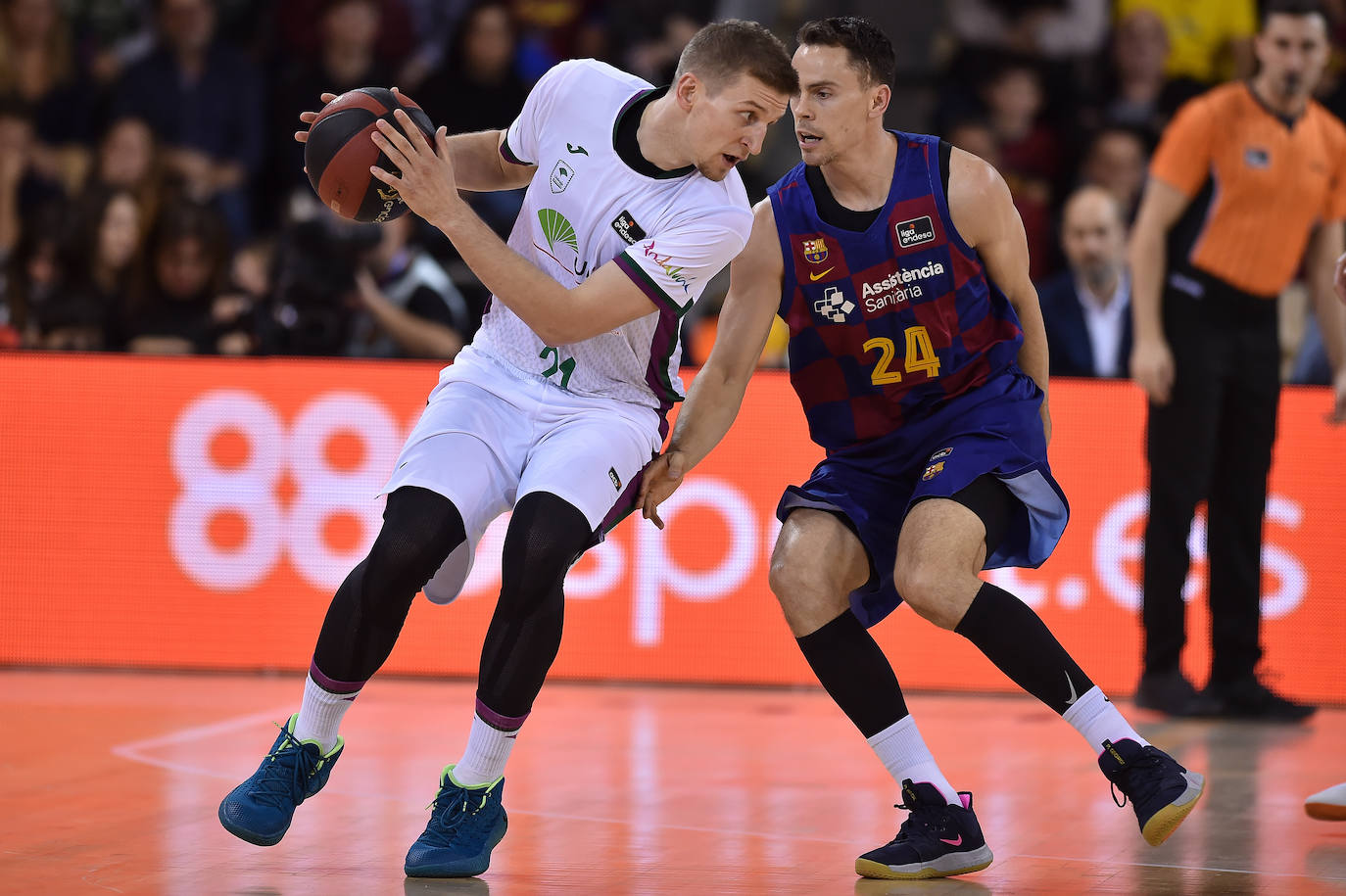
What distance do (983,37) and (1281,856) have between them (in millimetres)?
7416

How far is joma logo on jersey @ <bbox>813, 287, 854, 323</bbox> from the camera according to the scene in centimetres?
437

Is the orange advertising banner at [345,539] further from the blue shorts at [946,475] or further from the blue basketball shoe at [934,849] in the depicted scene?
the blue basketball shoe at [934,849]

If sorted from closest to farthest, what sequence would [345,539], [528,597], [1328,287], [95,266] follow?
1. [528,597]
2. [1328,287]
3. [345,539]
4. [95,266]

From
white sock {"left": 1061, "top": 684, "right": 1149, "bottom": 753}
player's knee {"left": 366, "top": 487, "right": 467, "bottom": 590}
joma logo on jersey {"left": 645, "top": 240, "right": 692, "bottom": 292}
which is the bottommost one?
white sock {"left": 1061, "top": 684, "right": 1149, "bottom": 753}

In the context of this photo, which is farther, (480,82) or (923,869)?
(480,82)

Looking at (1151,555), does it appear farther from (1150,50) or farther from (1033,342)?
(1150,50)

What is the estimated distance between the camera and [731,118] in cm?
409

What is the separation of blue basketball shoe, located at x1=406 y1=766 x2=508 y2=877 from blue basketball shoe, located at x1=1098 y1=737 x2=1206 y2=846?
59.7 inches

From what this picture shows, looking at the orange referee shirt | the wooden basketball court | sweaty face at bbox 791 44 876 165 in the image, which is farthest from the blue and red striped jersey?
the orange referee shirt

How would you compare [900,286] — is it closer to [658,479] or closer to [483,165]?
[658,479]

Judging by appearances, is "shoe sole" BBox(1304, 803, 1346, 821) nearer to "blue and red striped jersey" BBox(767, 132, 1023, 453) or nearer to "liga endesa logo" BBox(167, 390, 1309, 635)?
"blue and red striped jersey" BBox(767, 132, 1023, 453)

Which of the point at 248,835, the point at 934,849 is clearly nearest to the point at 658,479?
the point at 934,849

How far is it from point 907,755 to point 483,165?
1.96 m

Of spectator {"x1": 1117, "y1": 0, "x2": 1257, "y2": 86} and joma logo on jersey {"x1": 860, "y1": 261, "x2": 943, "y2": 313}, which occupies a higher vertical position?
spectator {"x1": 1117, "y1": 0, "x2": 1257, "y2": 86}
